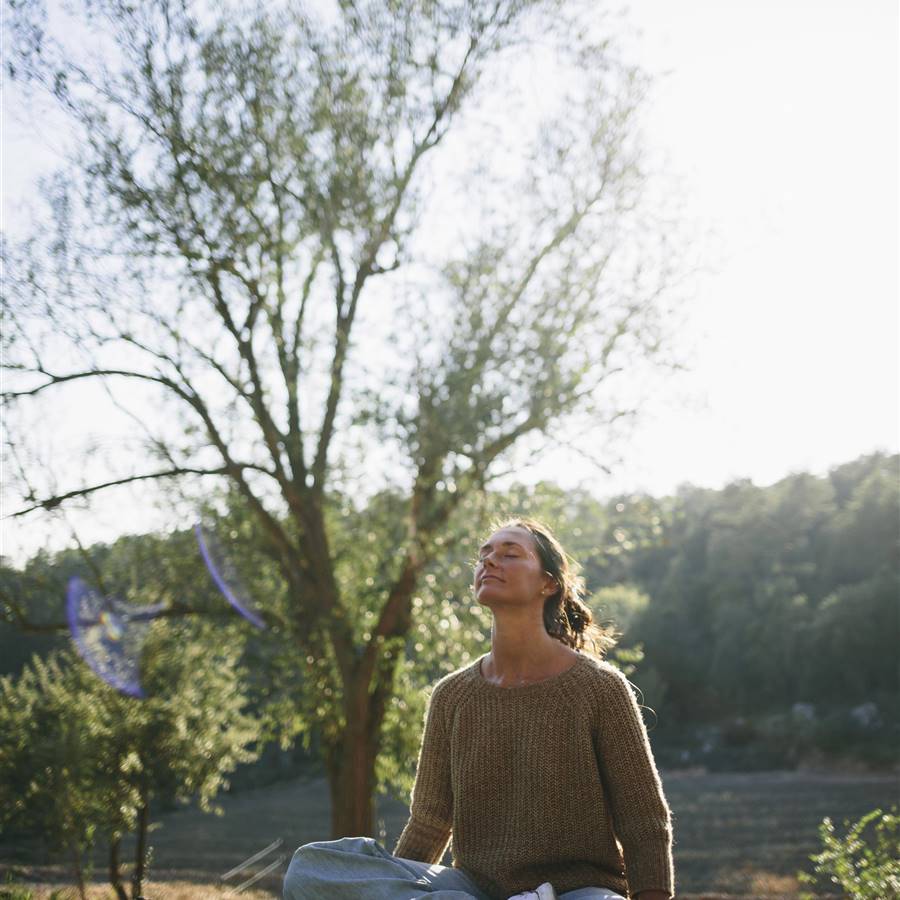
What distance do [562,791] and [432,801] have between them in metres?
0.49

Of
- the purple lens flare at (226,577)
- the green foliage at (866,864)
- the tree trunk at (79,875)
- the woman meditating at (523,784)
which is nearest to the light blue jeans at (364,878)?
the woman meditating at (523,784)

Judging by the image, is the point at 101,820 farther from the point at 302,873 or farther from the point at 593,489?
the point at 302,873

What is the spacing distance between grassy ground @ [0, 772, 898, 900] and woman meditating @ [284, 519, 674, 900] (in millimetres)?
6461

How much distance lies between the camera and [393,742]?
10312mm

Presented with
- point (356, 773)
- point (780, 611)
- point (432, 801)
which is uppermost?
point (780, 611)

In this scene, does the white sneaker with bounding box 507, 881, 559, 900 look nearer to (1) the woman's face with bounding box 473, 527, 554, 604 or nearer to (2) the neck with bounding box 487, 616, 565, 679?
(2) the neck with bounding box 487, 616, 565, 679

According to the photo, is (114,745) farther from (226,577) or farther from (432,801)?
A: (432,801)

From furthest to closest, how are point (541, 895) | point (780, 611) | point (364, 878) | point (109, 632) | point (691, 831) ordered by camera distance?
point (780, 611), point (691, 831), point (109, 632), point (364, 878), point (541, 895)

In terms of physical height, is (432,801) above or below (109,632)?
below

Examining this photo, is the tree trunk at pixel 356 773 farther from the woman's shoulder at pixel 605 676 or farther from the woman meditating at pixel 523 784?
the woman's shoulder at pixel 605 676

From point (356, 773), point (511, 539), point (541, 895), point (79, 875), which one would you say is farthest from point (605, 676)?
point (356, 773)

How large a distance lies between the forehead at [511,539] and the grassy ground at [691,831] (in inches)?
264

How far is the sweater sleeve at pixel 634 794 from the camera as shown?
2.59 meters

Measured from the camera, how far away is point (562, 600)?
10.4 feet
